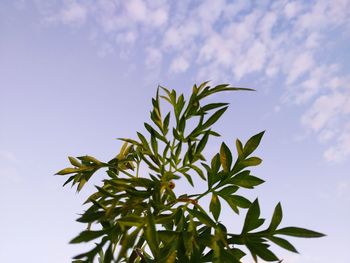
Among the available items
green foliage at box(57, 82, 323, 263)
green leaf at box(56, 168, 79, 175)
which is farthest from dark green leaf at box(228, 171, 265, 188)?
green leaf at box(56, 168, 79, 175)

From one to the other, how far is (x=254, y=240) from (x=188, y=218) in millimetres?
380

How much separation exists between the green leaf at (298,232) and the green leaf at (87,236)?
0.86 m

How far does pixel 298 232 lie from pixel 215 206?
1.75 ft

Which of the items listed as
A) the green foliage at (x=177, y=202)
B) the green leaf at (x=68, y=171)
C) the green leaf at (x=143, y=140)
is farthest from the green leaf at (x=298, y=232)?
the green leaf at (x=68, y=171)

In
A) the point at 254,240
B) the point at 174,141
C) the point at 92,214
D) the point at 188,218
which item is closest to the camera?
the point at 92,214

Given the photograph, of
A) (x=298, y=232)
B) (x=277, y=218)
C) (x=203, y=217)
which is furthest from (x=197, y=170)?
(x=298, y=232)

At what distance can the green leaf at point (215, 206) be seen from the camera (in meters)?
2.28

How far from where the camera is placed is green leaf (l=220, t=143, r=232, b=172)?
2.29 metres

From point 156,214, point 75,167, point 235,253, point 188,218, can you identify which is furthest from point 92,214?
point 75,167

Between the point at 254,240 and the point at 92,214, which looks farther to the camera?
the point at 254,240

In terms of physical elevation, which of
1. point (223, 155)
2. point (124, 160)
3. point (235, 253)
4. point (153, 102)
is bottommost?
point (235, 253)

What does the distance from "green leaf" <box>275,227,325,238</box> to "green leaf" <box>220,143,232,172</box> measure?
1.54 ft

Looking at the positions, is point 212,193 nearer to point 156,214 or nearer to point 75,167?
point 156,214

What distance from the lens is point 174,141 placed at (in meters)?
2.57
